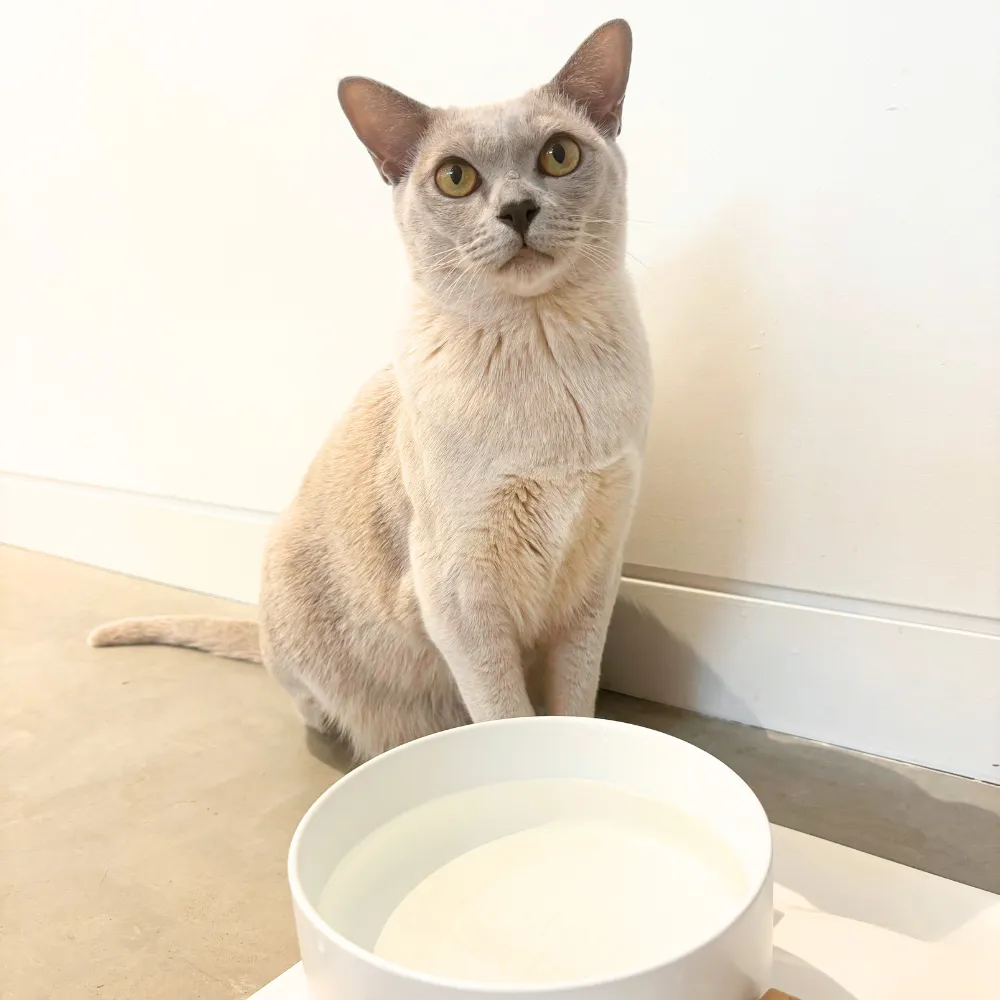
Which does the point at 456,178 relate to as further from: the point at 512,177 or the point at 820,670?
the point at 820,670

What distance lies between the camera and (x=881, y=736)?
44.4 inches

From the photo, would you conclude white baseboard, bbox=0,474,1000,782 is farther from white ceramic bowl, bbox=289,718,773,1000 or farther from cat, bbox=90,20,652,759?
white ceramic bowl, bbox=289,718,773,1000

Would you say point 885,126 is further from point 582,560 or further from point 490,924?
point 490,924

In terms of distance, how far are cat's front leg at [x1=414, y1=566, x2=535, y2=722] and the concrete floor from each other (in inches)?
12.0

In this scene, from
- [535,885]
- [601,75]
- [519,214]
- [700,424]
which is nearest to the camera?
[535,885]

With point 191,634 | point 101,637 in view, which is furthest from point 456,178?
point 101,637

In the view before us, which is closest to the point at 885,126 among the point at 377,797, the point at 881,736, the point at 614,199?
the point at 614,199

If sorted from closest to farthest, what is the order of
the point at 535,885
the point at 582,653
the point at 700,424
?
the point at 535,885 < the point at 582,653 < the point at 700,424

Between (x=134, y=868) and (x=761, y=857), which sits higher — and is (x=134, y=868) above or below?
below

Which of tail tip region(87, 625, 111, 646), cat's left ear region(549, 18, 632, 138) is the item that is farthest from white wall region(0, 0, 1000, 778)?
tail tip region(87, 625, 111, 646)

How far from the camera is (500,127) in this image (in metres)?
0.88

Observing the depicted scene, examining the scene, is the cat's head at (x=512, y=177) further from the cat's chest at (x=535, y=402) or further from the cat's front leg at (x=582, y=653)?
the cat's front leg at (x=582, y=653)

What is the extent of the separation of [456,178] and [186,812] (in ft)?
2.82

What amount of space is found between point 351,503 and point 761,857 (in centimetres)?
76
